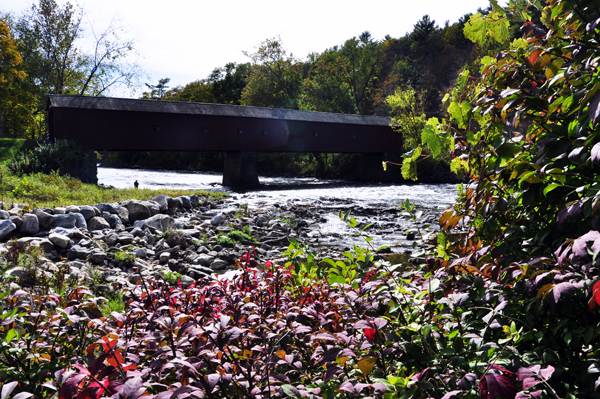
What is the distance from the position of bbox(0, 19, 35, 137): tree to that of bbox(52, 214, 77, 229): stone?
19.9m

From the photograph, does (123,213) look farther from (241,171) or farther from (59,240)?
(241,171)

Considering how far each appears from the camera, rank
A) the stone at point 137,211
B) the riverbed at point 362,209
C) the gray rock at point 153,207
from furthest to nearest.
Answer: the gray rock at point 153,207 < the riverbed at point 362,209 < the stone at point 137,211

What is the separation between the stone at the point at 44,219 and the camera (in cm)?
650

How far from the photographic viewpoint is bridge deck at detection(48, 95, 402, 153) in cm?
1836

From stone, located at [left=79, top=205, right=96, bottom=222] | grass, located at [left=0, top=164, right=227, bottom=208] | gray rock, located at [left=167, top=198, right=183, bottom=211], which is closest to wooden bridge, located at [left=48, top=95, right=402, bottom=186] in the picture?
grass, located at [left=0, top=164, right=227, bottom=208]

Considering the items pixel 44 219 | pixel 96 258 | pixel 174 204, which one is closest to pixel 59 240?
pixel 96 258

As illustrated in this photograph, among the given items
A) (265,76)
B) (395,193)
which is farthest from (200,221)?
(265,76)

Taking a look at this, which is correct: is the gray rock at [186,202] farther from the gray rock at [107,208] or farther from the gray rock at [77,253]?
the gray rock at [77,253]

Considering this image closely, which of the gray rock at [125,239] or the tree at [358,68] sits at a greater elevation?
the tree at [358,68]

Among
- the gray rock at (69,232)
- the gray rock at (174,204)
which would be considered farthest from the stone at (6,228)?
the gray rock at (174,204)

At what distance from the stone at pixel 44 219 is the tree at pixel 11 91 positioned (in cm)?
1983

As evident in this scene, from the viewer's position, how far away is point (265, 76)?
36062mm

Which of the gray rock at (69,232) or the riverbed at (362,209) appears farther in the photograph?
the riverbed at (362,209)

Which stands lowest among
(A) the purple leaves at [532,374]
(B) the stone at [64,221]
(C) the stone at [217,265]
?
(C) the stone at [217,265]
